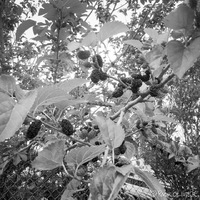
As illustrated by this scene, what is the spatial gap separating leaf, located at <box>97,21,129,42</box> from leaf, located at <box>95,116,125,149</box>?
248 millimetres

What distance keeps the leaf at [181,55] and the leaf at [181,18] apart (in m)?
0.04

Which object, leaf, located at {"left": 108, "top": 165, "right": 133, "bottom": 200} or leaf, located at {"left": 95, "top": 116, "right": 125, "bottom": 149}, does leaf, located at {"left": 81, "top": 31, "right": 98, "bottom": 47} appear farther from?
leaf, located at {"left": 108, "top": 165, "right": 133, "bottom": 200}

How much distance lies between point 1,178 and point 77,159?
130 centimetres

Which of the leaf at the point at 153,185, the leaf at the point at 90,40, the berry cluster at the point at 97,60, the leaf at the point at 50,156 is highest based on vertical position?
the leaf at the point at 90,40

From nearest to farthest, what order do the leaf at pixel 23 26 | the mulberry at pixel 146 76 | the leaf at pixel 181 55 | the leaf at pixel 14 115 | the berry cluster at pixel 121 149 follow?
the leaf at pixel 14 115, the leaf at pixel 181 55, the berry cluster at pixel 121 149, the mulberry at pixel 146 76, the leaf at pixel 23 26

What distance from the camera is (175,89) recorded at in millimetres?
3062

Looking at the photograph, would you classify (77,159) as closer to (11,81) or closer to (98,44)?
(11,81)

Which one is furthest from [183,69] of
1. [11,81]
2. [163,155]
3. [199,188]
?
[199,188]

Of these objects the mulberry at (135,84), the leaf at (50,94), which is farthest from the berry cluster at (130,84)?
the leaf at (50,94)

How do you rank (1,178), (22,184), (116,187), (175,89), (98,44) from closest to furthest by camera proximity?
(116,187), (98,44), (1,178), (22,184), (175,89)

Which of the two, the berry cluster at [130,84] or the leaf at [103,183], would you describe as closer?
the leaf at [103,183]

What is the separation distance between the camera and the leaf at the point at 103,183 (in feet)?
1.13

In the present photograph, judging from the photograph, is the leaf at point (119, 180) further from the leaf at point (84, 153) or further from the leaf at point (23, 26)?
the leaf at point (23, 26)

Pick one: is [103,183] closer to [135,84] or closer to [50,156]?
[50,156]
